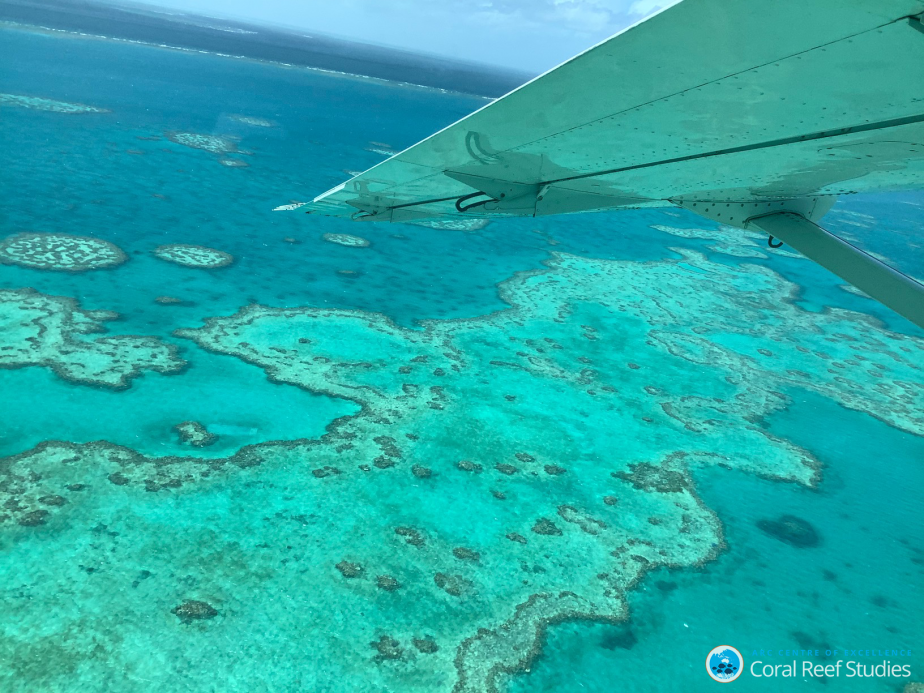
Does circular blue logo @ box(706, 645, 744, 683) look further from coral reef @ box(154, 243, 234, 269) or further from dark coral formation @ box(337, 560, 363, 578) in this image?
coral reef @ box(154, 243, 234, 269)

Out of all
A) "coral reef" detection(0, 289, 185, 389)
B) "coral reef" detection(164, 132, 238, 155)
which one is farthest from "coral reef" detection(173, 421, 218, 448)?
"coral reef" detection(164, 132, 238, 155)

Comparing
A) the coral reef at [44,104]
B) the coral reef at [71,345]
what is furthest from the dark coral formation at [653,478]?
the coral reef at [44,104]

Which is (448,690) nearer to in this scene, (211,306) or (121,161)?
(211,306)

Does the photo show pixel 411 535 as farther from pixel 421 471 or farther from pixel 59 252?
pixel 59 252

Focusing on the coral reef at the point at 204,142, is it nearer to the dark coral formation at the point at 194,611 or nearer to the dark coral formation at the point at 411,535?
the dark coral formation at the point at 411,535

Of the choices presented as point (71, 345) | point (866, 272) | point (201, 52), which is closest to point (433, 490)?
point (866, 272)

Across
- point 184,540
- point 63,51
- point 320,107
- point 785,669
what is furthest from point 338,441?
point 63,51
